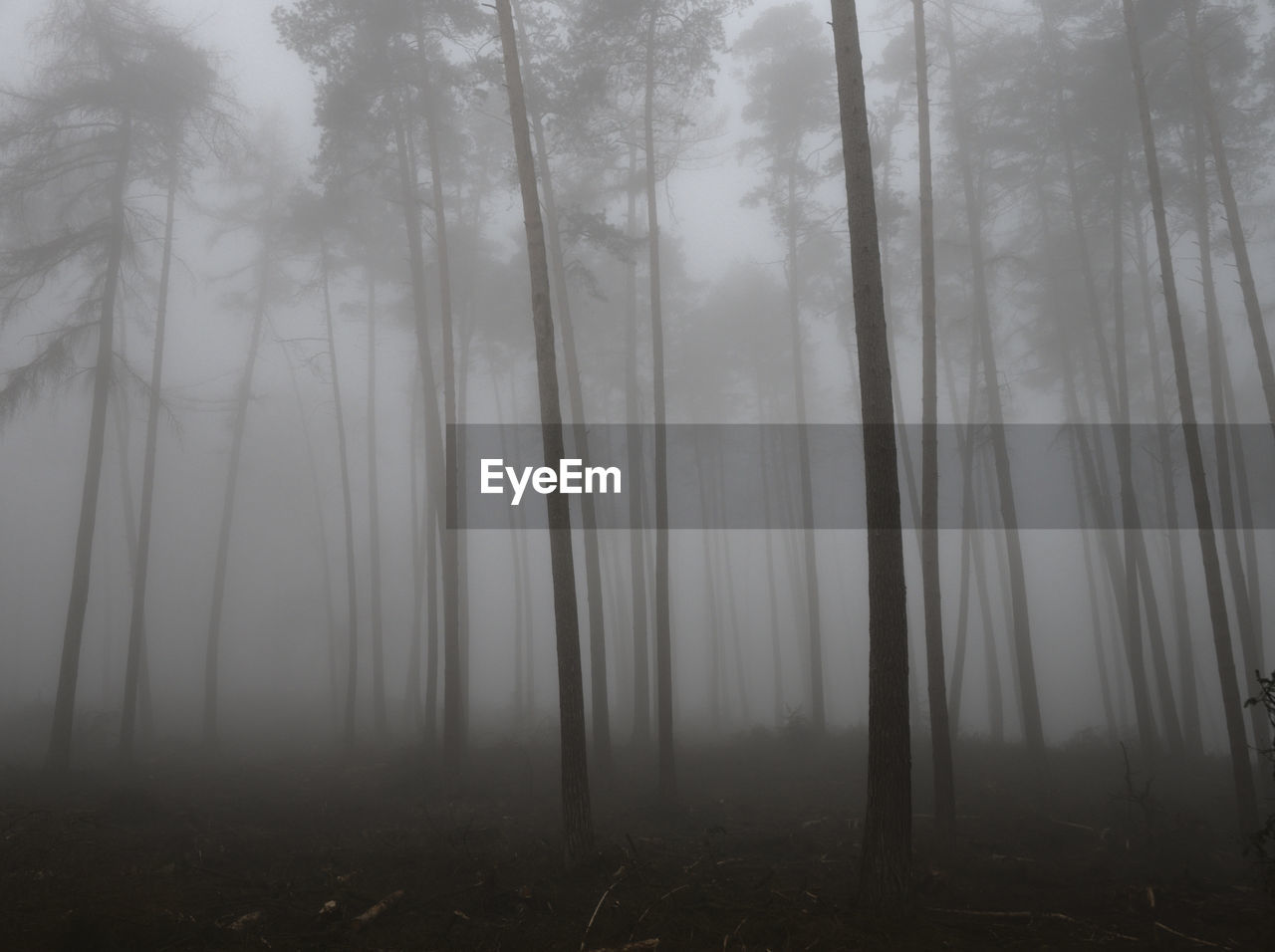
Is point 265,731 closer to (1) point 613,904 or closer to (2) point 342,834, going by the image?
(2) point 342,834

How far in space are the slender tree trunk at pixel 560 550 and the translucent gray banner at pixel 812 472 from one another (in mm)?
2780

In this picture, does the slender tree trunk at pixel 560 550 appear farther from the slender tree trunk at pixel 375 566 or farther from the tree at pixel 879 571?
the slender tree trunk at pixel 375 566

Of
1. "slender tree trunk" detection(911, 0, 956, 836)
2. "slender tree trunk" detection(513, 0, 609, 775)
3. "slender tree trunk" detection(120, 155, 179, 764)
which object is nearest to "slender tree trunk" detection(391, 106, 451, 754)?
"slender tree trunk" detection(513, 0, 609, 775)

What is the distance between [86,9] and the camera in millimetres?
13734

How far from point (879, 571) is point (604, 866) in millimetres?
4136

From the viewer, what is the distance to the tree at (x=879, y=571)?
20.4ft

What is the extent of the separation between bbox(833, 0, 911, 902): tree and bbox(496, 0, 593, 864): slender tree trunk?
9.67ft

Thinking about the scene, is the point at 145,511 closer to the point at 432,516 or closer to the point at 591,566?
the point at 432,516

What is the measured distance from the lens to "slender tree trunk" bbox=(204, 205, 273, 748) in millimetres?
18141

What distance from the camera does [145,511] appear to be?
1592 cm

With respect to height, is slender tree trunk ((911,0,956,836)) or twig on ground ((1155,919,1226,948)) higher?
slender tree trunk ((911,0,956,836))

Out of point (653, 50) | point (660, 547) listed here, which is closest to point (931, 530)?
point (660, 547)

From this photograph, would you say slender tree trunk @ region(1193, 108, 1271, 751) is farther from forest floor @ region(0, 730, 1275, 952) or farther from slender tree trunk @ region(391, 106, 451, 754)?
slender tree trunk @ region(391, 106, 451, 754)

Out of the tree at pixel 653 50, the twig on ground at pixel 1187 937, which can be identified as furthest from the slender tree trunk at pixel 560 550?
the twig on ground at pixel 1187 937
